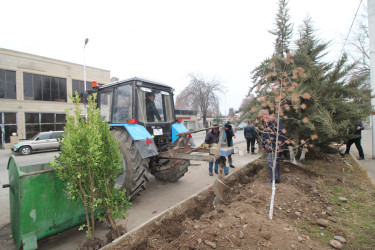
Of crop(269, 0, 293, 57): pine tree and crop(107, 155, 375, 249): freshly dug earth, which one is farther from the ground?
crop(269, 0, 293, 57): pine tree

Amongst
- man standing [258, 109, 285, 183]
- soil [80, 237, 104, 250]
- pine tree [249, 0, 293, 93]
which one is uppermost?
pine tree [249, 0, 293, 93]

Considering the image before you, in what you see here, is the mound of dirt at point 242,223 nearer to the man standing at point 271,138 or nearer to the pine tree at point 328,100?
the man standing at point 271,138

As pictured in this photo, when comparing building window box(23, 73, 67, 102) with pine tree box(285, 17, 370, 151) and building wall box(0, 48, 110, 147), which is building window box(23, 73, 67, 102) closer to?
building wall box(0, 48, 110, 147)

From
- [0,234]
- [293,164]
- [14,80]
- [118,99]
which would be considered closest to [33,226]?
[0,234]

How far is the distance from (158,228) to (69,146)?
1.71 m

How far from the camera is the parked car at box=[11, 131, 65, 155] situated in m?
12.4

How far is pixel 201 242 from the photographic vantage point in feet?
7.40

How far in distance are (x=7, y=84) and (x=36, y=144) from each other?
8.45 meters

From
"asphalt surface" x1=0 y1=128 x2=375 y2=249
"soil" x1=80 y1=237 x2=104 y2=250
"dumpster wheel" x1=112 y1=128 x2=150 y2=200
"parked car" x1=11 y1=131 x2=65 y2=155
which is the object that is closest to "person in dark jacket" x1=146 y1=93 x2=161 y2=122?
"dumpster wheel" x1=112 y1=128 x2=150 y2=200

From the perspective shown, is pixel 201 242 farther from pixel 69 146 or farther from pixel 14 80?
pixel 14 80

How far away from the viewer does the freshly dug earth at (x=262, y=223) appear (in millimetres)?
2250

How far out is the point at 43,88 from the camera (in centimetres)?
1914

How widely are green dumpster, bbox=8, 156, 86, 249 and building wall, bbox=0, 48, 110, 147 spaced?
59.9 feet

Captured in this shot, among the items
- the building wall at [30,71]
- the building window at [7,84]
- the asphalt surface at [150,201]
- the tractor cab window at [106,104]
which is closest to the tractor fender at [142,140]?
the tractor cab window at [106,104]
